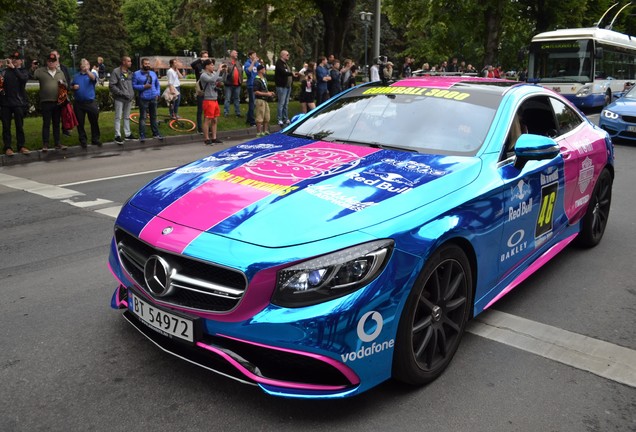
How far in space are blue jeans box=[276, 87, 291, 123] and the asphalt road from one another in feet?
41.4

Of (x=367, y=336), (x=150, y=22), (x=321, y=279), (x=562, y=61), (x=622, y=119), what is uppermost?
(x=150, y=22)

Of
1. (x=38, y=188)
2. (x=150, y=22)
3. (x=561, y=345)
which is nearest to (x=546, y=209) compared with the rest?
(x=561, y=345)

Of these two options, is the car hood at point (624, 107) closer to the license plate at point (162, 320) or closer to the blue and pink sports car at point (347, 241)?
the blue and pink sports car at point (347, 241)

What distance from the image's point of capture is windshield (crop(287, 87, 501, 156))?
405 centimetres

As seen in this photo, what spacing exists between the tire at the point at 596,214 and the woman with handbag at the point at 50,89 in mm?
10856

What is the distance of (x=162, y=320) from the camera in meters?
2.96

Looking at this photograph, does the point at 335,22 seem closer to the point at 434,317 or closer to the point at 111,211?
the point at 111,211

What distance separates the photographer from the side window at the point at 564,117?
5027 millimetres

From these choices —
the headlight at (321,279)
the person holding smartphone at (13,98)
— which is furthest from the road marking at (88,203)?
the headlight at (321,279)

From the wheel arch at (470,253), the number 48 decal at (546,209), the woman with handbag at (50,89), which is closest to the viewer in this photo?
the wheel arch at (470,253)

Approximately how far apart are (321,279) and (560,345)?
1.97 meters

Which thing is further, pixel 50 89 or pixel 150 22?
pixel 150 22

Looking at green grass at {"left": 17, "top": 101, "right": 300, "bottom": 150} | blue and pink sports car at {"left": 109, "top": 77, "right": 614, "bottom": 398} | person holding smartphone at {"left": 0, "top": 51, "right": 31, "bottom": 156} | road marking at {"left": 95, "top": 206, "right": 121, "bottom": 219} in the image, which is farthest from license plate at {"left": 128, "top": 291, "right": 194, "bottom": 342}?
green grass at {"left": 17, "top": 101, "right": 300, "bottom": 150}

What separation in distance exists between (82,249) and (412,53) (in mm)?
58970
